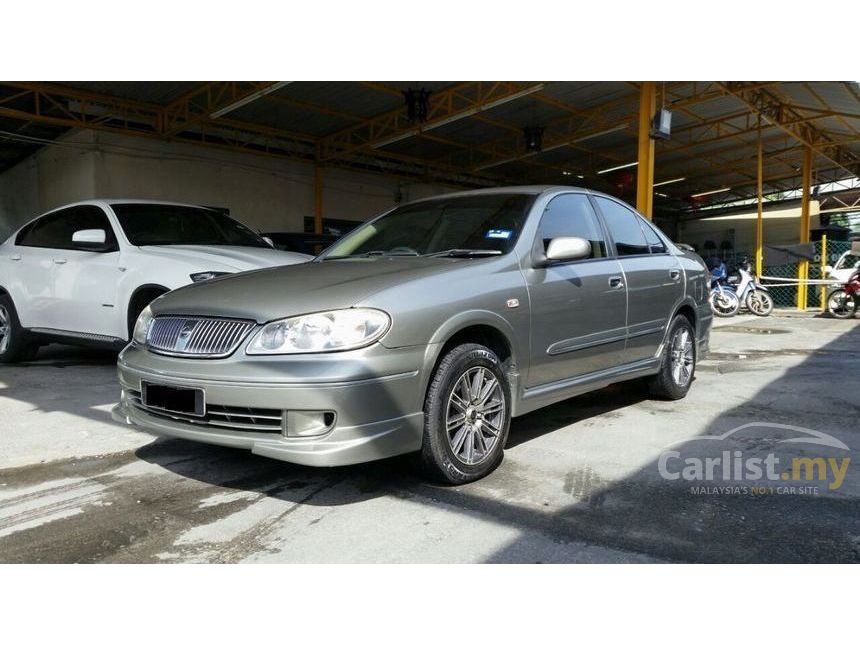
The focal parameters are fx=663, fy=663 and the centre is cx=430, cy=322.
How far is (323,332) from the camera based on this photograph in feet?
9.16

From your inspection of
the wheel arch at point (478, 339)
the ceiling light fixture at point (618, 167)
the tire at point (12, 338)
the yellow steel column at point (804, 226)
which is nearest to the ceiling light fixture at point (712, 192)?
the ceiling light fixture at point (618, 167)

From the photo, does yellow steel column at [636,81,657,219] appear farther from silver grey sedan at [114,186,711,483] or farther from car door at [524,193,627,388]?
car door at [524,193,627,388]

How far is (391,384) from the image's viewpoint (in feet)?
9.23

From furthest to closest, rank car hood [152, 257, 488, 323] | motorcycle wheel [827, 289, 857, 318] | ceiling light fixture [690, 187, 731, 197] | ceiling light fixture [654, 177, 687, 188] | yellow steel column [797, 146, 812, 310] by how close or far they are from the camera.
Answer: ceiling light fixture [690, 187, 731, 197] → ceiling light fixture [654, 177, 687, 188] → yellow steel column [797, 146, 812, 310] → motorcycle wheel [827, 289, 857, 318] → car hood [152, 257, 488, 323]

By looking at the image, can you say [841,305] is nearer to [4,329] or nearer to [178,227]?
[178,227]

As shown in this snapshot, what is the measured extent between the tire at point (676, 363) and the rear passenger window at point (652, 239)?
0.54 m

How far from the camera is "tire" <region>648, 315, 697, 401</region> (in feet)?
16.2

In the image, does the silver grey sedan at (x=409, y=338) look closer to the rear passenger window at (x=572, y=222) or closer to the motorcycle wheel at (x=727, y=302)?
the rear passenger window at (x=572, y=222)

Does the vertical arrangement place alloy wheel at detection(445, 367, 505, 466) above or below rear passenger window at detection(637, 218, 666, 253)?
below

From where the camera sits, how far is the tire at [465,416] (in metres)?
2.99

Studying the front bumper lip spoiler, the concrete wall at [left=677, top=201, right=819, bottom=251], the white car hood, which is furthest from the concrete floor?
the concrete wall at [left=677, top=201, right=819, bottom=251]

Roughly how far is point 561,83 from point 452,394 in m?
12.8

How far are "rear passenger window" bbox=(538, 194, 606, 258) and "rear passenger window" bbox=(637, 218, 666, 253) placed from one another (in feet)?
2.46
